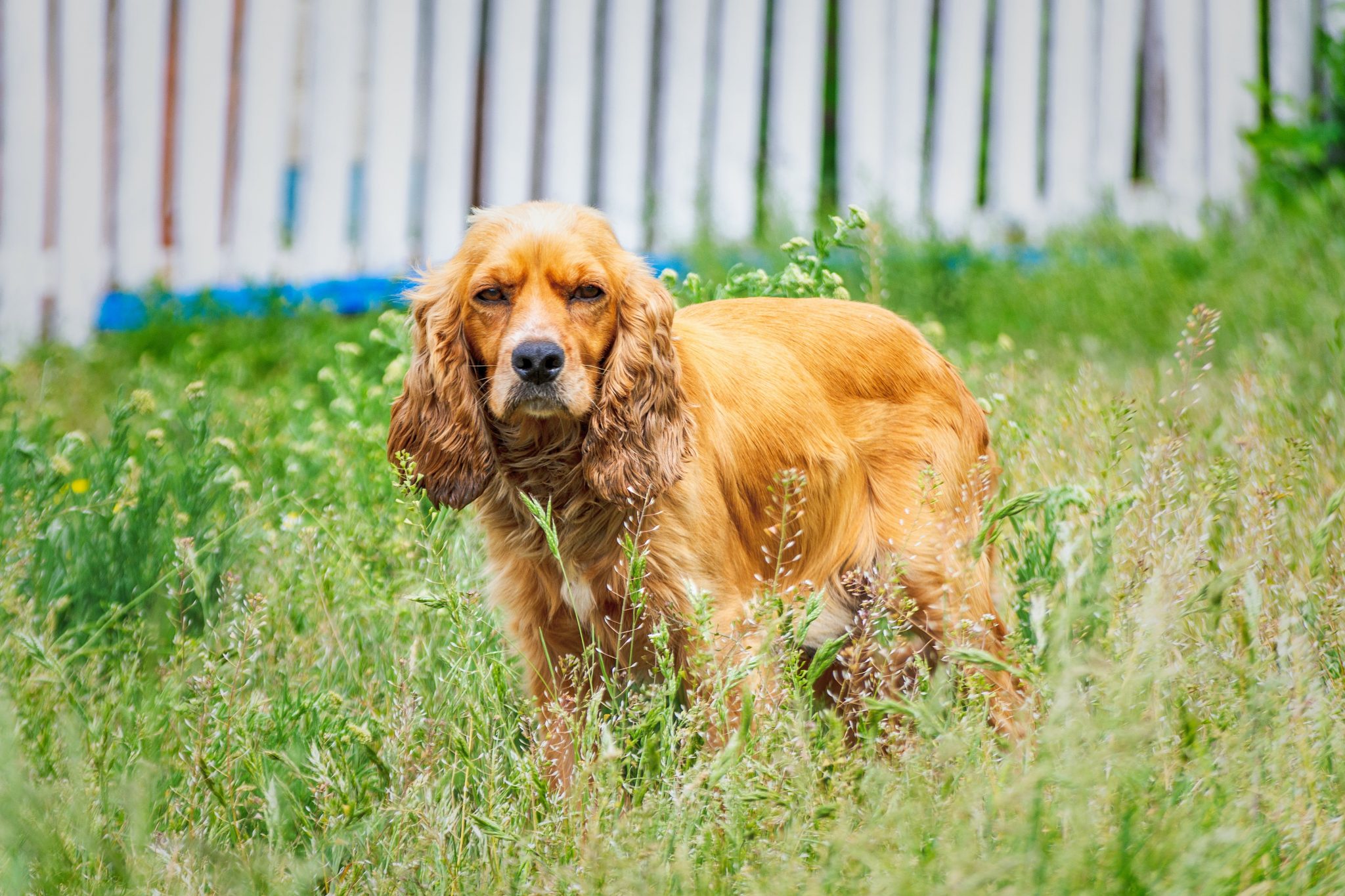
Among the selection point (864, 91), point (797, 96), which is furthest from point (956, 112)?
point (797, 96)

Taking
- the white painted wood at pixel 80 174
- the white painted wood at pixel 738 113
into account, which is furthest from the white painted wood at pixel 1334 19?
the white painted wood at pixel 80 174

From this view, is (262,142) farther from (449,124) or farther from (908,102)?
(908,102)

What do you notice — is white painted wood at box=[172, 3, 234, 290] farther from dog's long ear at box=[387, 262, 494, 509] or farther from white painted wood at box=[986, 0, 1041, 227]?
white painted wood at box=[986, 0, 1041, 227]

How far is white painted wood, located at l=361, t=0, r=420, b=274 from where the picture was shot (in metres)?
6.60

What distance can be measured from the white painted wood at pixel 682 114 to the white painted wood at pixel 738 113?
0.10 m

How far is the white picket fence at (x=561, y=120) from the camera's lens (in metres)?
6.43

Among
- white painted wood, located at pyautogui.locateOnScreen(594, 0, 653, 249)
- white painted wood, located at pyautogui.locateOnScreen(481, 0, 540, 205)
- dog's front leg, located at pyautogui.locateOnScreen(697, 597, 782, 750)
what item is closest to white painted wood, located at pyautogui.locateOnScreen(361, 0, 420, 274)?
white painted wood, located at pyautogui.locateOnScreen(481, 0, 540, 205)

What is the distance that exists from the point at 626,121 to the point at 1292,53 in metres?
3.92

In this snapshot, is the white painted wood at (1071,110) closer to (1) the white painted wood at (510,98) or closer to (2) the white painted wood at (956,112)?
(2) the white painted wood at (956,112)

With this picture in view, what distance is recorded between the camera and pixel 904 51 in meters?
7.07

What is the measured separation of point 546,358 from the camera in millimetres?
2521

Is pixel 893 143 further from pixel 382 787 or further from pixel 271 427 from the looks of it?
pixel 382 787

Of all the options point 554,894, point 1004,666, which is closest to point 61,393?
point 554,894

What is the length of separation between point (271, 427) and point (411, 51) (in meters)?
3.00
